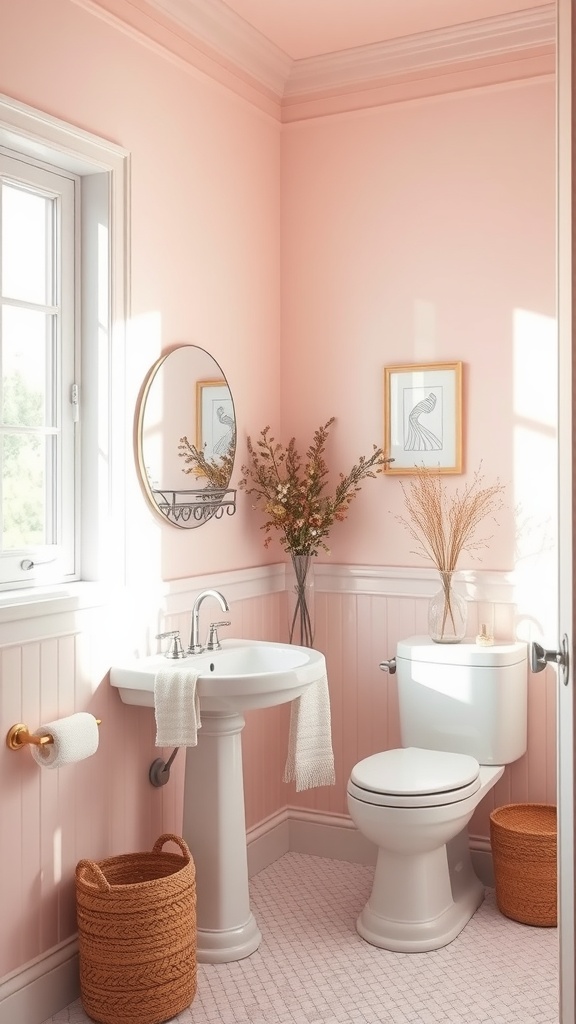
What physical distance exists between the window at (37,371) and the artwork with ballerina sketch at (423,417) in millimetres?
1213

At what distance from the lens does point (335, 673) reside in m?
3.60

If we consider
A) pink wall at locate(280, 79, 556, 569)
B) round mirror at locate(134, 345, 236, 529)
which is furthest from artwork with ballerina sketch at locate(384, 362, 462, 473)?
round mirror at locate(134, 345, 236, 529)

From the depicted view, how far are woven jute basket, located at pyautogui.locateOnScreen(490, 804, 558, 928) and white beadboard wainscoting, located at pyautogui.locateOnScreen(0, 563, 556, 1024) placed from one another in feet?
0.83

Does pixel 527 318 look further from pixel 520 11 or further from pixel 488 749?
pixel 488 749

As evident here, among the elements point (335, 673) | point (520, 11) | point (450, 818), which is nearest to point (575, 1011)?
point (450, 818)

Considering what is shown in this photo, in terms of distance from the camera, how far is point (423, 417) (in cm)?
338

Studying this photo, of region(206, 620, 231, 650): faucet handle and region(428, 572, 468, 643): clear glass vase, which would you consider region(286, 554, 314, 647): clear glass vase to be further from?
region(206, 620, 231, 650): faucet handle

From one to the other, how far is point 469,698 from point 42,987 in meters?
1.50

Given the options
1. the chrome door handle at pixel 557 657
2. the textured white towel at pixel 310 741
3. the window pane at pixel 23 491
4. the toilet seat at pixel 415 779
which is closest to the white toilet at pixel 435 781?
the toilet seat at pixel 415 779

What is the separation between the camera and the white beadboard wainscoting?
2381mm

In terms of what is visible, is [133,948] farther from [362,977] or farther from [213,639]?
[213,639]

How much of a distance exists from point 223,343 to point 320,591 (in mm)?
985

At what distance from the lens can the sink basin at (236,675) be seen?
2539 mm

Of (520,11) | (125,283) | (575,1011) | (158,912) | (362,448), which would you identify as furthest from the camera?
(362,448)
